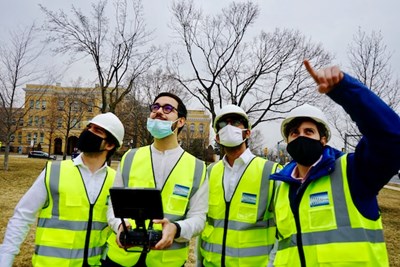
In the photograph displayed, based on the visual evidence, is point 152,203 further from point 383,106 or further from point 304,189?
point 383,106

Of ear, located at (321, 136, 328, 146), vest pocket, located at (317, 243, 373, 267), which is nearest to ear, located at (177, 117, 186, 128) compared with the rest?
ear, located at (321, 136, 328, 146)

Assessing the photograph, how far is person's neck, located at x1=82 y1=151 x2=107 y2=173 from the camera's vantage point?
3.09 meters

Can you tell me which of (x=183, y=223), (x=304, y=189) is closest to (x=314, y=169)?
(x=304, y=189)

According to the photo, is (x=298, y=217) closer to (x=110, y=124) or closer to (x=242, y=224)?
(x=242, y=224)

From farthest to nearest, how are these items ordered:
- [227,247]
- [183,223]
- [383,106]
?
[227,247] < [183,223] < [383,106]

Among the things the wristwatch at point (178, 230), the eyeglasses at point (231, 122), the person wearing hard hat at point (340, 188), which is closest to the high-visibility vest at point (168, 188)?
the wristwatch at point (178, 230)

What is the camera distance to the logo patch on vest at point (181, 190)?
9.39ft

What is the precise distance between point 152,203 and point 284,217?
102cm

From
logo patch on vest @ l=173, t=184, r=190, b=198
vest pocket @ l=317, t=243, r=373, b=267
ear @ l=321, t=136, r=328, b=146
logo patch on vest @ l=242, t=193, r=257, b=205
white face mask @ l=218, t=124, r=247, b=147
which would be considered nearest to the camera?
vest pocket @ l=317, t=243, r=373, b=267

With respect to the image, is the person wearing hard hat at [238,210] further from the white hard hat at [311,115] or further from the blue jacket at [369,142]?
the blue jacket at [369,142]

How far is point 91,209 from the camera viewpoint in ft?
9.30

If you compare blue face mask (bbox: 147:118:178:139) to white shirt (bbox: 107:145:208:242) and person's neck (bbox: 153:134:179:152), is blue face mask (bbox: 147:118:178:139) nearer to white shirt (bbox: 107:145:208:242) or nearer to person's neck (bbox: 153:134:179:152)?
person's neck (bbox: 153:134:179:152)

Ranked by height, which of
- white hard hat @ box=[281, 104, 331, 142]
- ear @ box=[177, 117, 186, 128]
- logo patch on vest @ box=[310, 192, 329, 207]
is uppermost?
ear @ box=[177, 117, 186, 128]

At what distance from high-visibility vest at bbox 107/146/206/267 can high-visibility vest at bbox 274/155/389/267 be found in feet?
2.82
